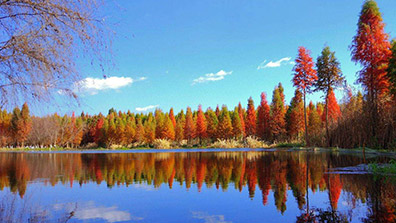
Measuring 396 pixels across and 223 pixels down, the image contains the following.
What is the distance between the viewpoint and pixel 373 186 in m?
7.75

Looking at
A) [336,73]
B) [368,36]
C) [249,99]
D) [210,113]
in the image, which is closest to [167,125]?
[210,113]

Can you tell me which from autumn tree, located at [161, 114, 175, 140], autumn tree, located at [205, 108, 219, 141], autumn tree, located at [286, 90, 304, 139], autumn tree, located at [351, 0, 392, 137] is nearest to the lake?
autumn tree, located at [351, 0, 392, 137]

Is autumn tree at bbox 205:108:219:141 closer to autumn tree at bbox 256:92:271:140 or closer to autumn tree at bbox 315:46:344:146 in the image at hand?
autumn tree at bbox 256:92:271:140

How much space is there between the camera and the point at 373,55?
2303cm

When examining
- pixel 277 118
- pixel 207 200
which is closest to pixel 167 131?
pixel 277 118

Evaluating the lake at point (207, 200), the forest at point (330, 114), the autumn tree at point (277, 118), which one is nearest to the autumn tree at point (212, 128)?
the forest at point (330, 114)

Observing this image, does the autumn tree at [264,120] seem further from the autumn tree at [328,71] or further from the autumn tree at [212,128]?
the autumn tree at [328,71]

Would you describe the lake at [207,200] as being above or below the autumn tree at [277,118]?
below

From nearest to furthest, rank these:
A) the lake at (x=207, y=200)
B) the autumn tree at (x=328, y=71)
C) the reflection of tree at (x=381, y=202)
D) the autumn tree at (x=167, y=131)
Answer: the reflection of tree at (x=381, y=202), the lake at (x=207, y=200), the autumn tree at (x=328, y=71), the autumn tree at (x=167, y=131)

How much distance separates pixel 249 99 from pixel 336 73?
30.4 m

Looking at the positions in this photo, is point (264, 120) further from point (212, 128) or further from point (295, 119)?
point (212, 128)

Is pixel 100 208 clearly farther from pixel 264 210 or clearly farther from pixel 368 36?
pixel 368 36

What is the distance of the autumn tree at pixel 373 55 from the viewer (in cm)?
2211

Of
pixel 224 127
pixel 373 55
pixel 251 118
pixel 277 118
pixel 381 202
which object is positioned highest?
pixel 373 55
